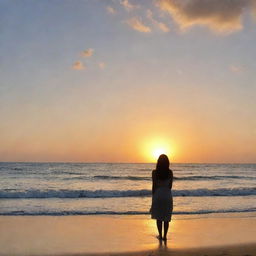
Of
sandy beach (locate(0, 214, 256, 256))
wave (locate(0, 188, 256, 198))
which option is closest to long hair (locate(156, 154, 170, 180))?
sandy beach (locate(0, 214, 256, 256))

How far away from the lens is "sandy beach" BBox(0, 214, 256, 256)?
24.3 ft

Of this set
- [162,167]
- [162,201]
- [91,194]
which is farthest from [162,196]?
[91,194]

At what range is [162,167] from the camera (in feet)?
24.2

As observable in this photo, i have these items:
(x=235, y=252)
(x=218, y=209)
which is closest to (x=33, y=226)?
(x=235, y=252)

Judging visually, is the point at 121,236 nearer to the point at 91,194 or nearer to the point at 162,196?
the point at 162,196

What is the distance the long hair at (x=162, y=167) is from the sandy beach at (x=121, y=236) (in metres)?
1.38

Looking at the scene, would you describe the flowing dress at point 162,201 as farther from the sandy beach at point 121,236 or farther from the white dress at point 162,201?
the sandy beach at point 121,236

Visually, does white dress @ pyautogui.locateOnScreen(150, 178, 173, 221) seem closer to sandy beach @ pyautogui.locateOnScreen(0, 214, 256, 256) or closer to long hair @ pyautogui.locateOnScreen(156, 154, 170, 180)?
long hair @ pyautogui.locateOnScreen(156, 154, 170, 180)

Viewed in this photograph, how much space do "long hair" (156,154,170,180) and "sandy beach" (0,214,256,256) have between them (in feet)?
4.53

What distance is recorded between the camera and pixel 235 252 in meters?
7.30

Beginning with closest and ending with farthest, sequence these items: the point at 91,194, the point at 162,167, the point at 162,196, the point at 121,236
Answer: the point at 162,167, the point at 162,196, the point at 121,236, the point at 91,194

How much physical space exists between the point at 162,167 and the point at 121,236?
8.04 feet

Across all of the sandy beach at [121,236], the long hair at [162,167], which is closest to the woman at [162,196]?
the long hair at [162,167]

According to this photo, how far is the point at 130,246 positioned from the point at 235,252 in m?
2.04
